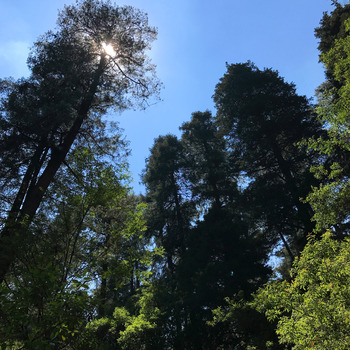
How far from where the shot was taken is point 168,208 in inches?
805

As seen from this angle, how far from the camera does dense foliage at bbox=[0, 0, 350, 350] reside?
4.14 meters

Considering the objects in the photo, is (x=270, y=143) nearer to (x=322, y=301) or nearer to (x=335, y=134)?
(x=335, y=134)

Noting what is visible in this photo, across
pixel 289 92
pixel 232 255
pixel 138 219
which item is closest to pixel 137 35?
pixel 138 219

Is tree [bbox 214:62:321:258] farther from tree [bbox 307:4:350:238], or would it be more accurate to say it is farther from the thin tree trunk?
the thin tree trunk

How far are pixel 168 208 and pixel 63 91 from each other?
13.2 m

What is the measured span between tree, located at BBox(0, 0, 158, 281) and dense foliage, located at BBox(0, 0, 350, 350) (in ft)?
0.17

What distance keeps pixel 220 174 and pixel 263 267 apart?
6963 millimetres

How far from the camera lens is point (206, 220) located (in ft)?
56.4

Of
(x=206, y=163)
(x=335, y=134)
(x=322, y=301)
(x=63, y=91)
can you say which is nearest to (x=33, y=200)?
(x=63, y=91)

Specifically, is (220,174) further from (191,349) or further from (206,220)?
(191,349)

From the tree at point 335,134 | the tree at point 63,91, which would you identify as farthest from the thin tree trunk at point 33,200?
the tree at point 335,134

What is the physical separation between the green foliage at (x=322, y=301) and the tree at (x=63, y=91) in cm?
589

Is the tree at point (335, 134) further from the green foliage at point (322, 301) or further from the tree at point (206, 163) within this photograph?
the tree at point (206, 163)

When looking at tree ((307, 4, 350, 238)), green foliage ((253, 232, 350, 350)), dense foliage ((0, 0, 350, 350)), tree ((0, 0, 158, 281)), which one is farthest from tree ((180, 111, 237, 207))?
green foliage ((253, 232, 350, 350))
